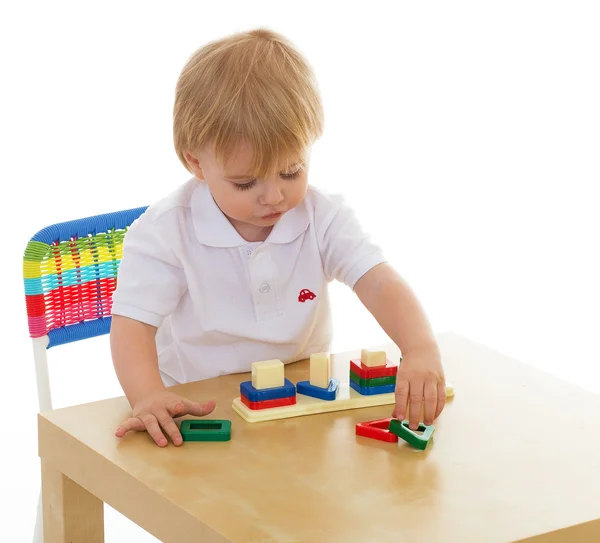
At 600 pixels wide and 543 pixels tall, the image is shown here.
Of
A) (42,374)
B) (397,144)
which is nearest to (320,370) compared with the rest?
(42,374)

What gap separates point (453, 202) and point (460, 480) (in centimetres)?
177

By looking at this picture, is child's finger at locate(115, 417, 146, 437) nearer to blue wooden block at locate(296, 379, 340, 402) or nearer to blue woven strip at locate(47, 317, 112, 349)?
blue wooden block at locate(296, 379, 340, 402)

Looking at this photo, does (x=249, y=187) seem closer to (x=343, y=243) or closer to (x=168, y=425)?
(x=343, y=243)

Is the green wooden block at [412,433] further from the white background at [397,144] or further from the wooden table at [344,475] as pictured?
the white background at [397,144]

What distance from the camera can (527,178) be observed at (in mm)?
2625

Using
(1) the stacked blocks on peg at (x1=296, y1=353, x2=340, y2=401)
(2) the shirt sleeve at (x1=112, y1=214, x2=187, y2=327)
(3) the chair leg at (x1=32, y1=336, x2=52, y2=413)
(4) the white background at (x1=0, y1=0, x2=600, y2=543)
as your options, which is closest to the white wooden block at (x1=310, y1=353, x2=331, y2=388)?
(1) the stacked blocks on peg at (x1=296, y1=353, x2=340, y2=401)

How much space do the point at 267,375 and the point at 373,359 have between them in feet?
0.41

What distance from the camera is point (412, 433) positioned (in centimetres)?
99

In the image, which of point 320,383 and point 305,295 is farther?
point 305,295

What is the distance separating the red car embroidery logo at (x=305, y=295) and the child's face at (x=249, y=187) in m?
0.13

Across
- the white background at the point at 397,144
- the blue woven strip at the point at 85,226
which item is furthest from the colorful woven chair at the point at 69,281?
the white background at the point at 397,144

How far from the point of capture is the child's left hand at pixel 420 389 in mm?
1046

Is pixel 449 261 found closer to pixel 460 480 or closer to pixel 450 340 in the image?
pixel 450 340

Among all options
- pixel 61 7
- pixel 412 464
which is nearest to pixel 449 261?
pixel 61 7
